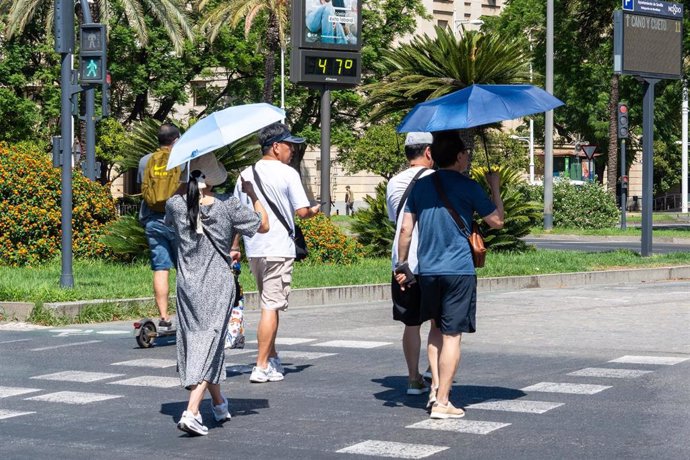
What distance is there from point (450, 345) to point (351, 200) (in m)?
59.8

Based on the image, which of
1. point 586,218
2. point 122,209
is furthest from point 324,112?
point 586,218

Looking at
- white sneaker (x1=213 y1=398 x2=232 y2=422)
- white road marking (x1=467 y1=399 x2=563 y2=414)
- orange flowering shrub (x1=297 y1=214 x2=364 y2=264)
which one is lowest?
white road marking (x1=467 y1=399 x2=563 y2=414)

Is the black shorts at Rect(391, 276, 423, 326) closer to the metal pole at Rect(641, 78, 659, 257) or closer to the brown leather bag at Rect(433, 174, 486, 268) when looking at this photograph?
the brown leather bag at Rect(433, 174, 486, 268)

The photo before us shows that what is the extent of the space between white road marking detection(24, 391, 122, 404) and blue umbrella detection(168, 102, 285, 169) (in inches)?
75.1

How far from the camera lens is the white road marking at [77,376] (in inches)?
398

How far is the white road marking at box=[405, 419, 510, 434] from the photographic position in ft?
25.8

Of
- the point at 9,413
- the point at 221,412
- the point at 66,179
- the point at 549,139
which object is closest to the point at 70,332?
the point at 66,179

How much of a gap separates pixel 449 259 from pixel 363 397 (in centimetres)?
139

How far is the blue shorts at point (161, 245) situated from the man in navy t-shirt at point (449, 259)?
409 centimetres

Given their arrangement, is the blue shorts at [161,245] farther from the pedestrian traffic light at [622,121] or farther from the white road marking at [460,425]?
the pedestrian traffic light at [622,121]

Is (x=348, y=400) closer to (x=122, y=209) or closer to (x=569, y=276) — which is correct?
(x=569, y=276)

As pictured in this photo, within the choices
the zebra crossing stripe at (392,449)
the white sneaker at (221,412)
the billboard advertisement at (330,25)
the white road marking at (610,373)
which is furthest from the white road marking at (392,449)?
the billboard advertisement at (330,25)

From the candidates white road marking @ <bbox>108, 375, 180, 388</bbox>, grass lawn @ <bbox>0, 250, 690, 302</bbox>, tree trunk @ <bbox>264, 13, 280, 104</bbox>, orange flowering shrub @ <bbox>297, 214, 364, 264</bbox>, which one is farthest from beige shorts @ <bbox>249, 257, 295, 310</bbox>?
tree trunk @ <bbox>264, 13, 280, 104</bbox>

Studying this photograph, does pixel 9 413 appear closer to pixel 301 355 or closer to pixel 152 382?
pixel 152 382
